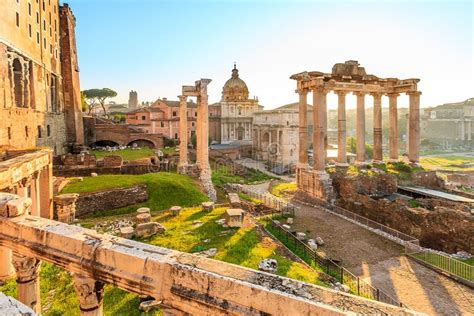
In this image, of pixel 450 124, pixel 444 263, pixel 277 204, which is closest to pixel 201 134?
pixel 277 204

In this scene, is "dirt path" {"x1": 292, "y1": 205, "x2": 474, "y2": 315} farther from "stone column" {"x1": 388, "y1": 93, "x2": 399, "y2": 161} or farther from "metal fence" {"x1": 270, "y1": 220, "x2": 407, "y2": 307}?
"stone column" {"x1": 388, "y1": 93, "x2": 399, "y2": 161}

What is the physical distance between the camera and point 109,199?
54.1ft

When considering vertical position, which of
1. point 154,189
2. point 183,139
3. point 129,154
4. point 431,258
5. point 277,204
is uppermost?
point 183,139

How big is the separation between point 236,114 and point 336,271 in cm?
5129

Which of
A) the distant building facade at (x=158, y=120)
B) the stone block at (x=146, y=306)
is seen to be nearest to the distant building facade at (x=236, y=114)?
the distant building facade at (x=158, y=120)

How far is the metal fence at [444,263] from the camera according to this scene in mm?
11117

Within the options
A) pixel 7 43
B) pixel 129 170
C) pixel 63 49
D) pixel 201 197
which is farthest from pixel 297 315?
pixel 63 49

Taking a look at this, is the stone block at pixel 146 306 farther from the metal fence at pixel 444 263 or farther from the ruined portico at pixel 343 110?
the ruined portico at pixel 343 110

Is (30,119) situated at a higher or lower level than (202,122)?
higher

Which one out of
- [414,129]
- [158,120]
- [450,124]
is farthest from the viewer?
[450,124]

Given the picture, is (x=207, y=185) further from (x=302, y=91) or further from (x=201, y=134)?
(x=302, y=91)

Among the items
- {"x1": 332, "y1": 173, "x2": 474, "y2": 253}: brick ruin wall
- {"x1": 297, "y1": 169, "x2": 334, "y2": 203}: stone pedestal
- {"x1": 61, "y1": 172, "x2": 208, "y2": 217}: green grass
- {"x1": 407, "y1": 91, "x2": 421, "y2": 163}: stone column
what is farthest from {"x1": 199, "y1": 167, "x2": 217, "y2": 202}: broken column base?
{"x1": 407, "y1": 91, "x2": 421, "y2": 163}: stone column

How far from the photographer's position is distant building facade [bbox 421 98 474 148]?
244 feet

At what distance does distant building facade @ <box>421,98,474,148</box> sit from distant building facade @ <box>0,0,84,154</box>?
73449 mm
